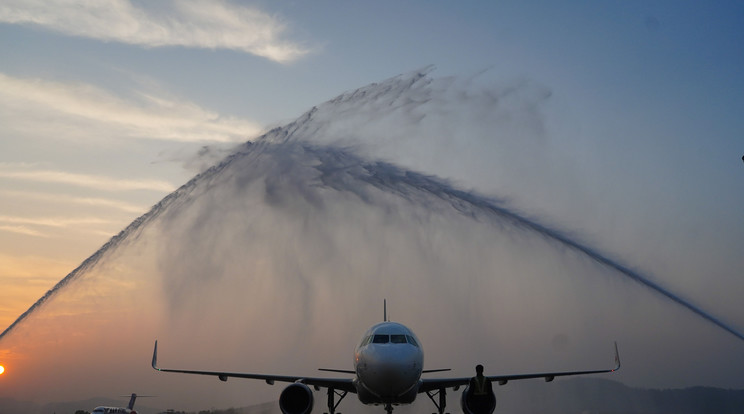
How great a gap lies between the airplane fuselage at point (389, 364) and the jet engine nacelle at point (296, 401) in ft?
8.13

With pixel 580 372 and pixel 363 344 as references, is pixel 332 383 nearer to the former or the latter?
pixel 363 344

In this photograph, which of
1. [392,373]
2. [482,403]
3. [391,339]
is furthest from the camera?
[391,339]

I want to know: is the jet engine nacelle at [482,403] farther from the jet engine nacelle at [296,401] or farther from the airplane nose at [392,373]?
the jet engine nacelle at [296,401]

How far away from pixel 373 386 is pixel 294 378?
26.3ft

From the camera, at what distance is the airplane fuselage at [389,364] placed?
27.1 m

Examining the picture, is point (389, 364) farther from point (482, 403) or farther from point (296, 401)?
point (482, 403)

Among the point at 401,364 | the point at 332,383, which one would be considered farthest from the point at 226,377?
the point at 401,364

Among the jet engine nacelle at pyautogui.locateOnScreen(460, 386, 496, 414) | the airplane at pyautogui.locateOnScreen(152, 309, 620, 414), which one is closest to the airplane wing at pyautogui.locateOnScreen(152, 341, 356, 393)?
the airplane at pyautogui.locateOnScreen(152, 309, 620, 414)

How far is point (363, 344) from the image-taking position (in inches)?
1166

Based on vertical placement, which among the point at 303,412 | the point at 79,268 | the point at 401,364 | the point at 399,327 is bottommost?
the point at 303,412

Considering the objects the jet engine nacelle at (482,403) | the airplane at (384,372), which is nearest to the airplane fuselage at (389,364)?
the airplane at (384,372)

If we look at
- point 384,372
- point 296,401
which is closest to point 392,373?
point 384,372

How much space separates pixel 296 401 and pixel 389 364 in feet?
17.8

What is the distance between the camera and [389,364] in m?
27.0
